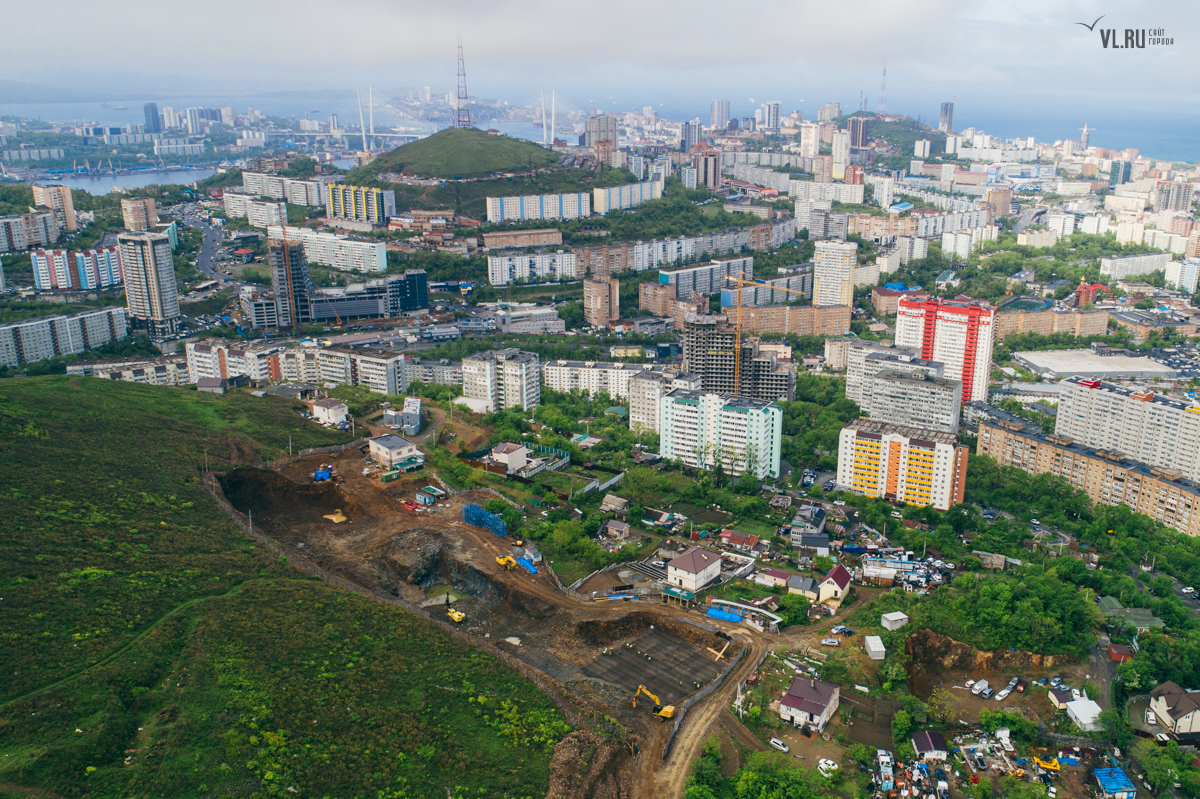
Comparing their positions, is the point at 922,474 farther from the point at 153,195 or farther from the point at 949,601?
the point at 153,195

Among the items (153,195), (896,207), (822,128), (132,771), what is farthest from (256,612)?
(822,128)

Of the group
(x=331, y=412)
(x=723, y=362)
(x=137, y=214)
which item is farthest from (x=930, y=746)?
(x=137, y=214)

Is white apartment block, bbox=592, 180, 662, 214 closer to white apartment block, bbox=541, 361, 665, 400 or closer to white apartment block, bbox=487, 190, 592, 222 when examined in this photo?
white apartment block, bbox=487, 190, 592, 222

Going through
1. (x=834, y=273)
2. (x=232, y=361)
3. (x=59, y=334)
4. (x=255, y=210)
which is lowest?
(x=232, y=361)

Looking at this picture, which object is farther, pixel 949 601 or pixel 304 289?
pixel 304 289

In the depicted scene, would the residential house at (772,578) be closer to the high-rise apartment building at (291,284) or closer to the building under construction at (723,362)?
the building under construction at (723,362)

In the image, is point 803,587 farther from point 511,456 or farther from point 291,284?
point 291,284

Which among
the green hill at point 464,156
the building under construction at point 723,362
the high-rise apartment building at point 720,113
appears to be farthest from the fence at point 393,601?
the high-rise apartment building at point 720,113
